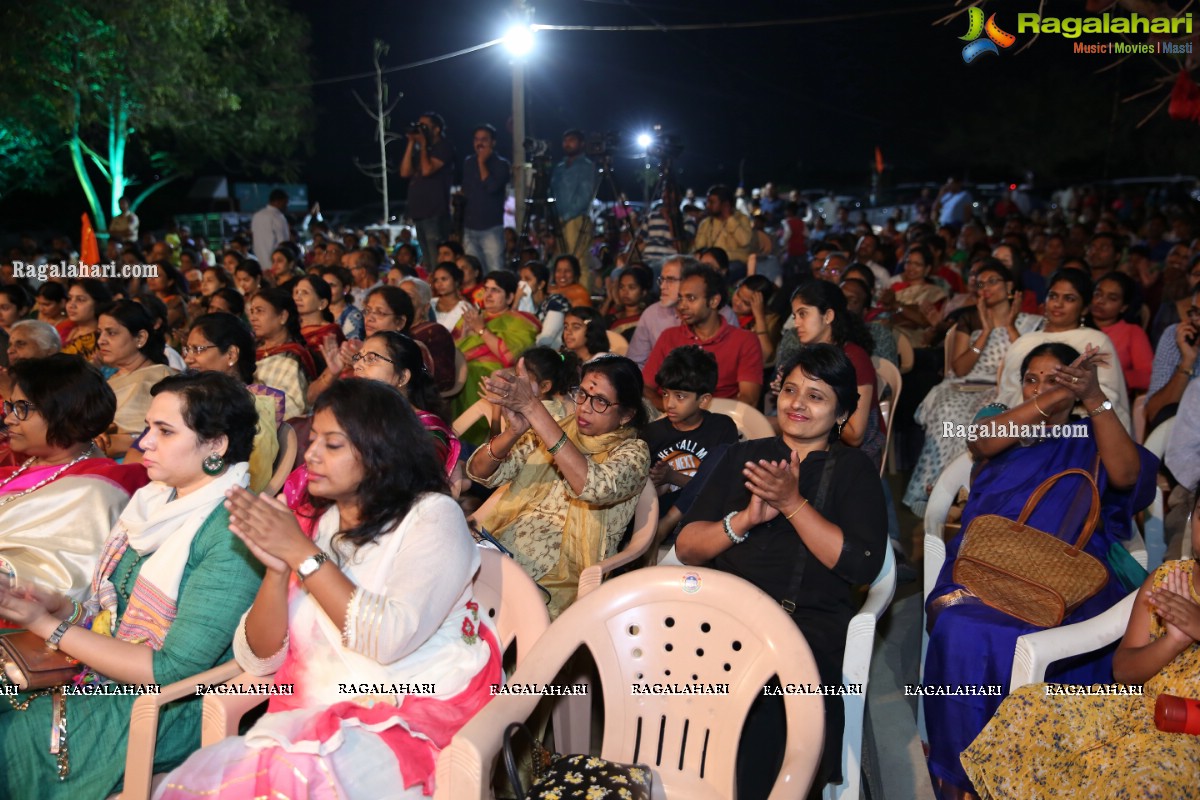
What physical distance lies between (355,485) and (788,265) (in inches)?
338

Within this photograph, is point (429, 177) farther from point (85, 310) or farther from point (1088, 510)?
point (1088, 510)

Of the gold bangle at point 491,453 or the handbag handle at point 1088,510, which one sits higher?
the gold bangle at point 491,453

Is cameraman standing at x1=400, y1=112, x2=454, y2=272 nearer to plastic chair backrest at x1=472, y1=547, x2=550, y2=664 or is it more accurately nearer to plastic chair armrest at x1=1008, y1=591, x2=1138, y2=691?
plastic chair backrest at x1=472, y1=547, x2=550, y2=664

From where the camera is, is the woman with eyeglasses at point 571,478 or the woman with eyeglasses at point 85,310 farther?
the woman with eyeglasses at point 85,310

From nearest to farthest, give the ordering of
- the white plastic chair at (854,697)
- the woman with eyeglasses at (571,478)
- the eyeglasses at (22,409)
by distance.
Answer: the white plastic chair at (854,697) < the eyeglasses at (22,409) < the woman with eyeglasses at (571,478)

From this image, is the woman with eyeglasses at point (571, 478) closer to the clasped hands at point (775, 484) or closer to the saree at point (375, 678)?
the clasped hands at point (775, 484)

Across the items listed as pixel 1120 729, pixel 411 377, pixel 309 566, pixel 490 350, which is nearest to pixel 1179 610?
pixel 1120 729

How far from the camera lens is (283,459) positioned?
3422 millimetres

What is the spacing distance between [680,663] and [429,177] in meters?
7.57

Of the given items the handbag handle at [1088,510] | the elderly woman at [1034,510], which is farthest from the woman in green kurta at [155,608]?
the handbag handle at [1088,510]

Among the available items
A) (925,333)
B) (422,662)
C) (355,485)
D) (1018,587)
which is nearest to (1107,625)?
(1018,587)

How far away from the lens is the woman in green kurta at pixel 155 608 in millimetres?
2164

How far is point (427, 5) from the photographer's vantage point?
83.5 ft

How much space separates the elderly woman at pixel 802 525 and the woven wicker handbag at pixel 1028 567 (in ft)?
1.45
